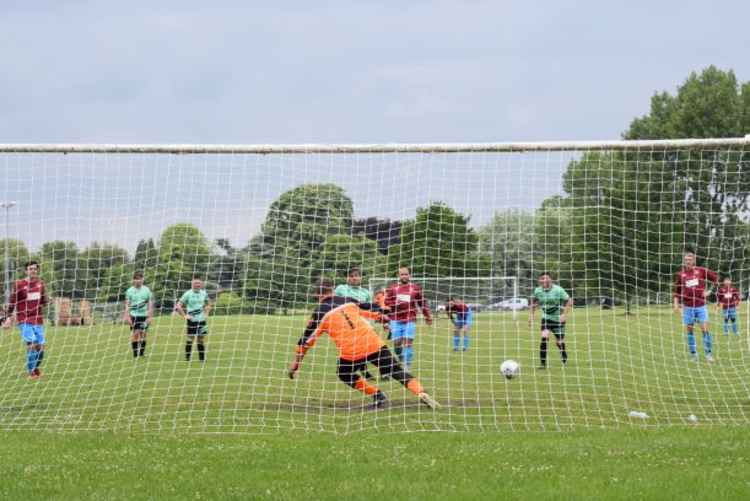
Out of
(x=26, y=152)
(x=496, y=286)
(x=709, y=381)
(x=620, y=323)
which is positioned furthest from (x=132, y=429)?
(x=496, y=286)

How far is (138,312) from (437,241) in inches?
309

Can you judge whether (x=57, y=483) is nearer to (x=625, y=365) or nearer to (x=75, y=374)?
(x=75, y=374)

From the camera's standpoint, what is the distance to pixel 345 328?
1088cm

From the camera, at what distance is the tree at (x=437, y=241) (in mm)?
11445

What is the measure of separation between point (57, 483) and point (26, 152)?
16.3ft

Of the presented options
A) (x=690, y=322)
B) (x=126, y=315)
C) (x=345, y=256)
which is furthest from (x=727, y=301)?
(x=126, y=315)

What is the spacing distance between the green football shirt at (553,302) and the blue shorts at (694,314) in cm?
206

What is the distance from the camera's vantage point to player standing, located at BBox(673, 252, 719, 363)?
14891mm

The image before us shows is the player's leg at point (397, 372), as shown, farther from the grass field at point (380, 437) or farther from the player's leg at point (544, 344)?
the player's leg at point (544, 344)

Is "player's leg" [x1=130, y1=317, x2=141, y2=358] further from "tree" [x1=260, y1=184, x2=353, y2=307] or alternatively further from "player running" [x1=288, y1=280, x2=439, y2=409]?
"player running" [x1=288, y1=280, x2=439, y2=409]

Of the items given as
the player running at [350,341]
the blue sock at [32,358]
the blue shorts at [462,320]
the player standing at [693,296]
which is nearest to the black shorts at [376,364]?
the player running at [350,341]

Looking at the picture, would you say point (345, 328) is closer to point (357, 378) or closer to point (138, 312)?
point (357, 378)

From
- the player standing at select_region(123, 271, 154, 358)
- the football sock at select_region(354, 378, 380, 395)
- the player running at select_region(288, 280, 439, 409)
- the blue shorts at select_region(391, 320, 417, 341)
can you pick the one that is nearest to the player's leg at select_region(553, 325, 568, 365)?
the blue shorts at select_region(391, 320, 417, 341)

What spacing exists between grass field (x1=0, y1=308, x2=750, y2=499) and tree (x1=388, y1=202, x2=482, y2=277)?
1.90 m
